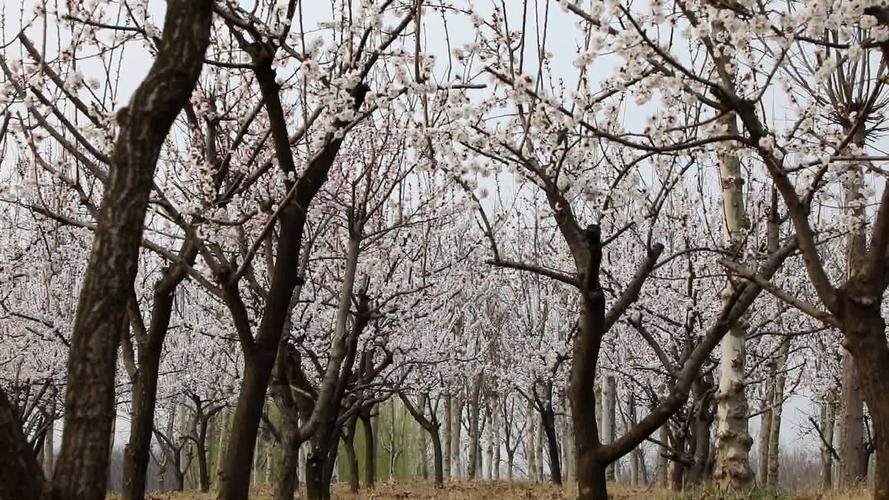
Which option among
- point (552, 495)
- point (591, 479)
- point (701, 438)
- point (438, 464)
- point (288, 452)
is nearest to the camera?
point (591, 479)

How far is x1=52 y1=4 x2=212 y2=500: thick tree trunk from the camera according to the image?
3.23m

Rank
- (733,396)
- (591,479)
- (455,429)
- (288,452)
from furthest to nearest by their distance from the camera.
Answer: (455,429), (733,396), (288,452), (591,479)

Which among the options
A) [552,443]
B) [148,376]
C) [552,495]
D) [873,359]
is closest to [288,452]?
[148,376]

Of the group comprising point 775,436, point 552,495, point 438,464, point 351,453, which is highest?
point 775,436

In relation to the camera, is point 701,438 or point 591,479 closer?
point 591,479

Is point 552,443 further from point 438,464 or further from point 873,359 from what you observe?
point 873,359

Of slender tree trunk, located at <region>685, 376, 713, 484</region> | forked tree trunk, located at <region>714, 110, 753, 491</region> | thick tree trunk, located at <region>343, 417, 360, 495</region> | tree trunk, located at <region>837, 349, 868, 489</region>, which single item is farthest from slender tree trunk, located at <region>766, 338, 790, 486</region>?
forked tree trunk, located at <region>714, 110, 753, 491</region>

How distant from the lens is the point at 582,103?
5707 millimetres

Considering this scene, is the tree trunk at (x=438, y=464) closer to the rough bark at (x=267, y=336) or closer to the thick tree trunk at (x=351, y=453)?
the thick tree trunk at (x=351, y=453)

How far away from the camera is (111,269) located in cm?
328

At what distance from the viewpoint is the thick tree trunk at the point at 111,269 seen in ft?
10.6

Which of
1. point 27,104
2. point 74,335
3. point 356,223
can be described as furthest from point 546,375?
point 74,335

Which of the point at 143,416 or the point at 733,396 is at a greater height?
the point at 733,396

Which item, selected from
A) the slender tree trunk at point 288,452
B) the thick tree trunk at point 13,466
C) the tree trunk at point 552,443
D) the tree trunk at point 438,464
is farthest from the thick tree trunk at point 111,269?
the tree trunk at point 438,464
